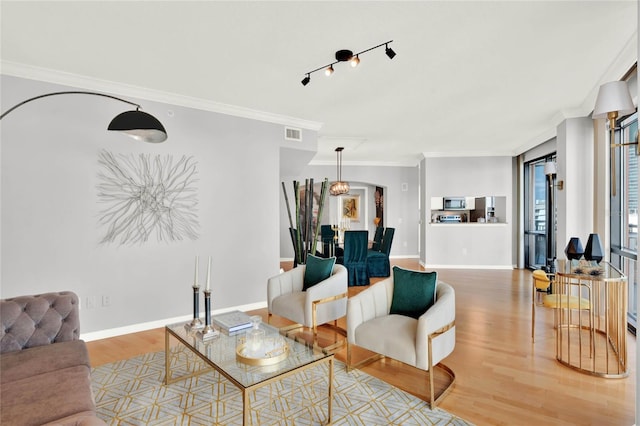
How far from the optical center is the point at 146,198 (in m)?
3.92

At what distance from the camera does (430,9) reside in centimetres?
232

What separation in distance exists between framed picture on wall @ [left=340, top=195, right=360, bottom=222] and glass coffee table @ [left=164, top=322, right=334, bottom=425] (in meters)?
7.81

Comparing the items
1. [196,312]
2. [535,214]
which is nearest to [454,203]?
[535,214]

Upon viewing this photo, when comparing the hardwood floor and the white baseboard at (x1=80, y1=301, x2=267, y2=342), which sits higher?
the white baseboard at (x1=80, y1=301, x2=267, y2=342)

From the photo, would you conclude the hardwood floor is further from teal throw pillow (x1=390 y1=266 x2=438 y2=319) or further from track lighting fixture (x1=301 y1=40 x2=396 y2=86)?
track lighting fixture (x1=301 y1=40 x2=396 y2=86)

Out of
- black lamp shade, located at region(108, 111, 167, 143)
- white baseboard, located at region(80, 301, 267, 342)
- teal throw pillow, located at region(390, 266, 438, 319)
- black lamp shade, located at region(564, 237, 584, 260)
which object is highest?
black lamp shade, located at region(108, 111, 167, 143)

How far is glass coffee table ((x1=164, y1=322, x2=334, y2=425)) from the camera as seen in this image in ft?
6.23

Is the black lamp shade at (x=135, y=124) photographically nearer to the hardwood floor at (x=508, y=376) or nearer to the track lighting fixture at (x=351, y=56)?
the track lighting fixture at (x=351, y=56)

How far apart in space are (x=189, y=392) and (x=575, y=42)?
4163mm

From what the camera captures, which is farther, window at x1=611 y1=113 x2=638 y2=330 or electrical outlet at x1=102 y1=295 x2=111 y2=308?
window at x1=611 y1=113 x2=638 y2=330

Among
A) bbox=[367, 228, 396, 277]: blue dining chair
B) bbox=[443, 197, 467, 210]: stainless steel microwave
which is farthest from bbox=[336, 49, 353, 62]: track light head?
bbox=[443, 197, 467, 210]: stainless steel microwave

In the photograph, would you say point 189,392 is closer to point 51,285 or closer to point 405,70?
point 51,285

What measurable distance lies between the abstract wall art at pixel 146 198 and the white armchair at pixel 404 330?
243cm

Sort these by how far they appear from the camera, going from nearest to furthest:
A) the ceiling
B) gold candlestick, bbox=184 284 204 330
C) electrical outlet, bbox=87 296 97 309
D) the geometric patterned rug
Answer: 1. the geometric patterned rug
2. the ceiling
3. gold candlestick, bbox=184 284 204 330
4. electrical outlet, bbox=87 296 97 309
